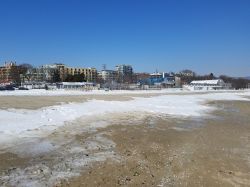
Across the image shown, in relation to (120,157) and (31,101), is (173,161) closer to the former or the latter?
(120,157)

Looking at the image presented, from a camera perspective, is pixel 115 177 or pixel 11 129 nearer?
Answer: pixel 115 177

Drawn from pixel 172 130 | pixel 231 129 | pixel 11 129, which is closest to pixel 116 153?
pixel 11 129

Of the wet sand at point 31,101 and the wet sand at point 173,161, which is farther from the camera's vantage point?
the wet sand at point 31,101

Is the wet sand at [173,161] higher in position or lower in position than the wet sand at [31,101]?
lower

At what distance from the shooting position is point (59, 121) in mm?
18594

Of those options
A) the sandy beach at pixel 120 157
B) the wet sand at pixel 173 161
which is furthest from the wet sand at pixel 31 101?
the wet sand at pixel 173 161

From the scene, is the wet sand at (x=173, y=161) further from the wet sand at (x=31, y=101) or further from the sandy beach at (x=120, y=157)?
the wet sand at (x=31, y=101)

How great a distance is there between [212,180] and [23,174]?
4.70 metres

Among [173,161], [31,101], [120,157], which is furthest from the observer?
[31,101]

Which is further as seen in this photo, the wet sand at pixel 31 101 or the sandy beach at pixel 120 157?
the wet sand at pixel 31 101

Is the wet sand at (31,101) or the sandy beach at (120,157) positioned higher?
the wet sand at (31,101)

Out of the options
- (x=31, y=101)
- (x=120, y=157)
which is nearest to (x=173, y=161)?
(x=120, y=157)

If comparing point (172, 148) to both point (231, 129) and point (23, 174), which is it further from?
point (231, 129)

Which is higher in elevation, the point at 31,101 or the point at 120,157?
the point at 31,101
